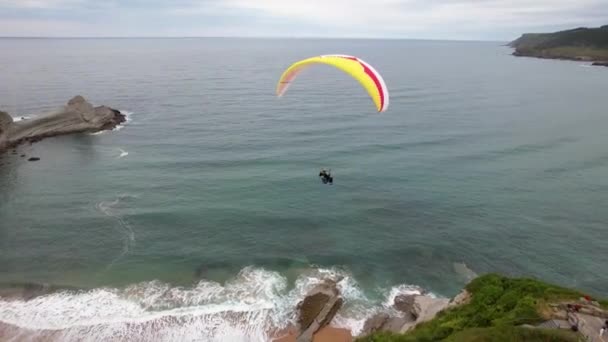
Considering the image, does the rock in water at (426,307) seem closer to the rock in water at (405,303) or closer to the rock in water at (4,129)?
the rock in water at (405,303)

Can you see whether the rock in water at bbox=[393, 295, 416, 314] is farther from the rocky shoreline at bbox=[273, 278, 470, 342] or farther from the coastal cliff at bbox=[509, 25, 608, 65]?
the coastal cliff at bbox=[509, 25, 608, 65]

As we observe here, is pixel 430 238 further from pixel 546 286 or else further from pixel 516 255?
pixel 546 286

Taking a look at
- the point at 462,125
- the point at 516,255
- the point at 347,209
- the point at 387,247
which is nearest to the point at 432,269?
the point at 387,247

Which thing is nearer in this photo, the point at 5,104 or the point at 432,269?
the point at 432,269

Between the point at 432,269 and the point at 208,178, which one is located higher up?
the point at 208,178

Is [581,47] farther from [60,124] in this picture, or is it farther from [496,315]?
[496,315]

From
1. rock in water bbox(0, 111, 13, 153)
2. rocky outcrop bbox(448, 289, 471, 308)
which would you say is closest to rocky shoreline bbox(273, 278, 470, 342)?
rocky outcrop bbox(448, 289, 471, 308)

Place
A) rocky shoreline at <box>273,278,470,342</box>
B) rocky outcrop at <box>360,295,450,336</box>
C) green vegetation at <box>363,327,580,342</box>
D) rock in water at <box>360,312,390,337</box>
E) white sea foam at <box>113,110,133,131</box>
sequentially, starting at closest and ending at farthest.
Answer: green vegetation at <box>363,327,580,342</box> < rocky outcrop at <box>360,295,450,336</box> < rocky shoreline at <box>273,278,470,342</box> < rock in water at <box>360,312,390,337</box> < white sea foam at <box>113,110,133,131</box>
